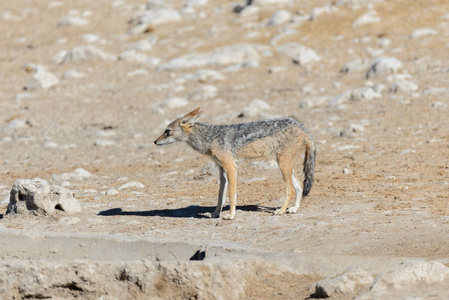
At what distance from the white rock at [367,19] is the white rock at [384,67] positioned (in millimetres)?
3385

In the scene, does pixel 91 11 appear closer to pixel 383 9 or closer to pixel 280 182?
pixel 383 9

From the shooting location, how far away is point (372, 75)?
1853 centimetres

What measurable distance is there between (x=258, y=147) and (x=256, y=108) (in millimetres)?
7671

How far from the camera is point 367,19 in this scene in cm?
2181

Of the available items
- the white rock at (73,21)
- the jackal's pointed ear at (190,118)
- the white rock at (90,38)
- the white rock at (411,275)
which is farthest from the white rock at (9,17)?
the white rock at (411,275)

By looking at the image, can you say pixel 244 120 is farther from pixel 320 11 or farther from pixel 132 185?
pixel 320 11

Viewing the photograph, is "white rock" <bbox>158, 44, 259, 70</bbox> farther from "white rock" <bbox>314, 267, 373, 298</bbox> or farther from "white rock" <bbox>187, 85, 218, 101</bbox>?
"white rock" <bbox>314, 267, 373, 298</bbox>

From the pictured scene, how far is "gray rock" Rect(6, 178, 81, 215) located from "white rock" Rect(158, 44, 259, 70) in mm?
11775

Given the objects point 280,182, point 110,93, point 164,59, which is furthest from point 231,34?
point 280,182

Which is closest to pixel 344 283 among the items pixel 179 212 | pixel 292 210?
pixel 292 210

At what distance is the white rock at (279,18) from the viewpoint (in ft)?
74.7

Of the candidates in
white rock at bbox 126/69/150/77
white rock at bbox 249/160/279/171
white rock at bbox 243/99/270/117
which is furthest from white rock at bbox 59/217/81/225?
white rock at bbox 126/69/150/77

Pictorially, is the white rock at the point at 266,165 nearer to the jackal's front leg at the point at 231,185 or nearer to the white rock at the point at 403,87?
the jackal's front leg at the point at 231,185

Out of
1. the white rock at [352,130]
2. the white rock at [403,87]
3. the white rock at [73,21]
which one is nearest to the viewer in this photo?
the white rock at [352,130]
